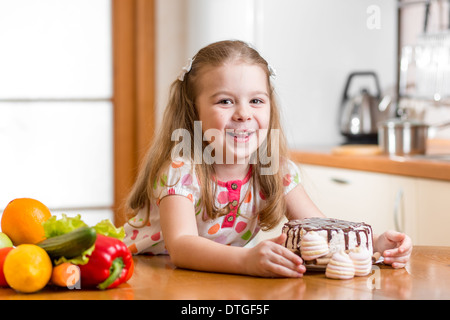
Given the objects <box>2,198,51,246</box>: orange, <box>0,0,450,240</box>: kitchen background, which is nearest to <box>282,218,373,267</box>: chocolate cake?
<box>2,198,51,246</box>: orange

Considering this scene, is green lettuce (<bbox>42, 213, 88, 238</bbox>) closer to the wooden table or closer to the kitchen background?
the wooden table

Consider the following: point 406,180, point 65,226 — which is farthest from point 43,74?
point 65,226

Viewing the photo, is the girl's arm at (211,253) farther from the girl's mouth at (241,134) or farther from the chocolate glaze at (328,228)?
the girl's mouth at (241,134)

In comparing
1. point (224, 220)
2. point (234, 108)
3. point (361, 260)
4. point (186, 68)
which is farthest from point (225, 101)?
point (361, 260)

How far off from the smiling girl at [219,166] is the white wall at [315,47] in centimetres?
182

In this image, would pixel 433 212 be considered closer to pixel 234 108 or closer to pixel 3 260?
pixel 234 108

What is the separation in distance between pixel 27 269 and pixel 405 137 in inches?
84.0

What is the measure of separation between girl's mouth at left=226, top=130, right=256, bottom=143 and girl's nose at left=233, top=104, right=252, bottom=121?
1.1 inches

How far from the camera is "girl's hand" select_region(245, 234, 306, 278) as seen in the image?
1.00 metres

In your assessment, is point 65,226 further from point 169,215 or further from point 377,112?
point 377,112

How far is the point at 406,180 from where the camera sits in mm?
2443

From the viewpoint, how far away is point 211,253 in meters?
1.09

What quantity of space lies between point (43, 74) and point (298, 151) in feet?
4.70

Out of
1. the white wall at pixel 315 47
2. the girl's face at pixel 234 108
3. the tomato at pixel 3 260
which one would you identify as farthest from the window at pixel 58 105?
the tomato at pixel 3 260
